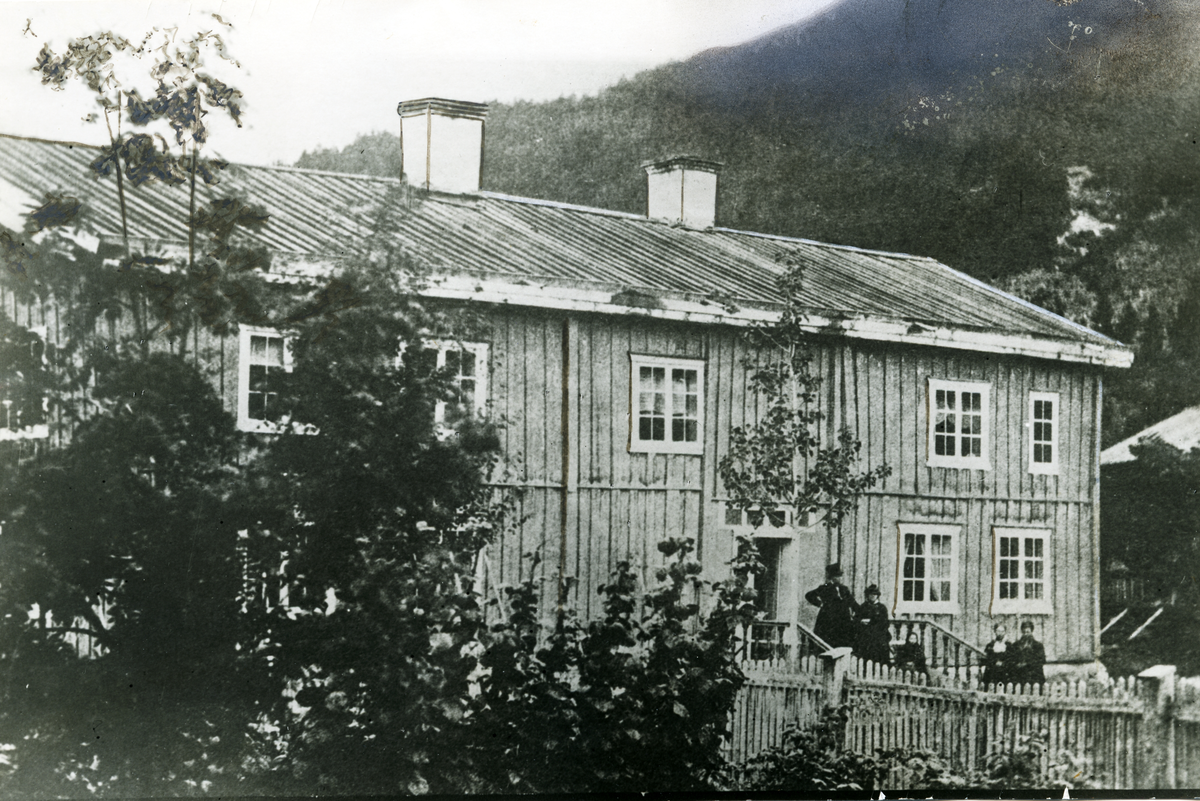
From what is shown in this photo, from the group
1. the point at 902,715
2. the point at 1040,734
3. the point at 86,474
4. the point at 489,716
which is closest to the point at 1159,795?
the point at 1040,734

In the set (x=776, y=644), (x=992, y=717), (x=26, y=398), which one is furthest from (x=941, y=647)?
(x=26, y=398)

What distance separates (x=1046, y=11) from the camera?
5.20 meters

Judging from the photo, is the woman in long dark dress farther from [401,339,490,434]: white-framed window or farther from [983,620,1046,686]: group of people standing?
[401,339,490,434]: white-framed window

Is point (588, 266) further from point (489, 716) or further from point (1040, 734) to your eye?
point (1040, 734)

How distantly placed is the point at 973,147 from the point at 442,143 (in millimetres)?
2617

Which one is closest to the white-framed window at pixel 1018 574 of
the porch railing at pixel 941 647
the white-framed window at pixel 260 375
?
the porch railing at pixel 941 647

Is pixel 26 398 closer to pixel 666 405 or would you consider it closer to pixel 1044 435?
pixel 666 405

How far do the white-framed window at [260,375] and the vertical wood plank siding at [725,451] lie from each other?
90cm

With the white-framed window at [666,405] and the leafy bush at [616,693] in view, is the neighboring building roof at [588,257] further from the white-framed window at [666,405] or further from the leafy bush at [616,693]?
the leafy bush at [616,693]

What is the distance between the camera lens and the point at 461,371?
443 centimetres

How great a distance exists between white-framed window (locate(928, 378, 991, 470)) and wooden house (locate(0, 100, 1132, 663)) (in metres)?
0.01

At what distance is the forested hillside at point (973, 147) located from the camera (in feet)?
16.0

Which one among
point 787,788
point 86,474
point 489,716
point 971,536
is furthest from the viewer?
point 971,536

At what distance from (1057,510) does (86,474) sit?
445cm
